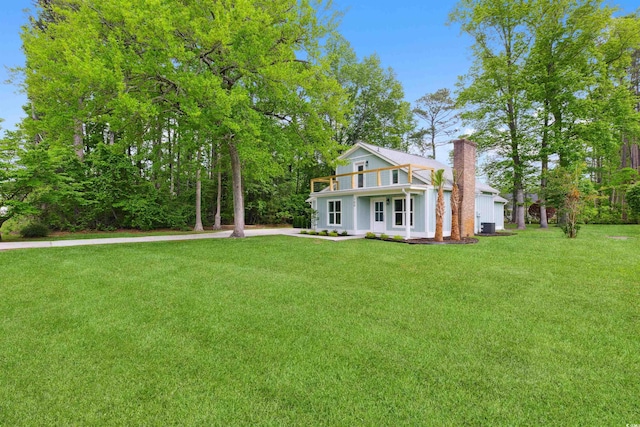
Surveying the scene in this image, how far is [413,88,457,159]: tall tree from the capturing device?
3195 centimetres

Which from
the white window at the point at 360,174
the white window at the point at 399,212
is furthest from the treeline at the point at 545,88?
the white window at the point at 360,174

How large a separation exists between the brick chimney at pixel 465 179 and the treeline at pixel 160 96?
17.1 feet

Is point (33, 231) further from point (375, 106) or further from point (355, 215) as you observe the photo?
point (375, 106)

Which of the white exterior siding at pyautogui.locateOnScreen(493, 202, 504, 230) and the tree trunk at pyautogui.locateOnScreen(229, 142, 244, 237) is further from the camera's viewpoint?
the white exterior siding at pyautogui.locateOnScreen(493, 202, 504, 230)

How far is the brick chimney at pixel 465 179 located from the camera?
13500mm

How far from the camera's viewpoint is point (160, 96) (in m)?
11.5

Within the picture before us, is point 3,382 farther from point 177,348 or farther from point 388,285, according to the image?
point 388,285

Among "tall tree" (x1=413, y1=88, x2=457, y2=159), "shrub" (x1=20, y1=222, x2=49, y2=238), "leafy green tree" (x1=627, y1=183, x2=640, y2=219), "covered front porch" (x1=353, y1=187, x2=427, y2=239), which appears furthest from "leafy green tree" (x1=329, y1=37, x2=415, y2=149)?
"shrub" (x1=20, y1=222, x2=49, y2=238)

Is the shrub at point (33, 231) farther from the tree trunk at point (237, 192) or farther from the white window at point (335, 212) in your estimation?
the white window at point (335, 212)

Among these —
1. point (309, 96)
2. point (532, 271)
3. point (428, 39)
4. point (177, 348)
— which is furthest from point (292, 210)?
point (177, 348)

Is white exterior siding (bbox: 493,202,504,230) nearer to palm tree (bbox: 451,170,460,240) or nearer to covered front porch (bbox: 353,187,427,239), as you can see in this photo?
covered front porch (bbox: 353,187,427,239)

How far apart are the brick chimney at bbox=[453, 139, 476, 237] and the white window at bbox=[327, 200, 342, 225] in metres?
6.09

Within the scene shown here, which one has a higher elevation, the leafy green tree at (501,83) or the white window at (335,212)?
the leafy green tree at (501,83)

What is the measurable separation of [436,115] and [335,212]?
22021 mm
